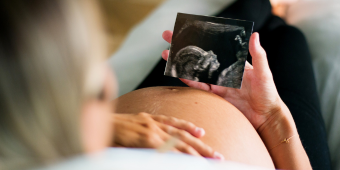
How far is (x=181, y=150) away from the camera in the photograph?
53 centimetres

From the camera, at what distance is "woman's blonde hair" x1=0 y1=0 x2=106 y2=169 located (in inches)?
11.0

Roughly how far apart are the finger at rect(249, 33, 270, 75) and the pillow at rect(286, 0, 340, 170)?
59 cm

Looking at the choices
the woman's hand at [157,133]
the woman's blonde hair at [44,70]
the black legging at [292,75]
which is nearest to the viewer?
the woman's blonde hair at [44,70]

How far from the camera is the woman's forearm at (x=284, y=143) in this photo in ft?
2.59

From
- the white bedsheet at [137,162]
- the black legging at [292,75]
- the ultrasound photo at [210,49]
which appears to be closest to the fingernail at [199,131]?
the white bedsheet at [137,162]

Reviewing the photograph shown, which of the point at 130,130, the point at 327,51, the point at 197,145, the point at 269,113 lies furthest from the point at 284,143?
the point at 327,51

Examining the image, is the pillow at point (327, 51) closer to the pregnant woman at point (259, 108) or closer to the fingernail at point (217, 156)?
the pregnant woman at point (259, 108)

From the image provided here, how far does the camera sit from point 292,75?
110 centimetres

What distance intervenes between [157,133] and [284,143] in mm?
523

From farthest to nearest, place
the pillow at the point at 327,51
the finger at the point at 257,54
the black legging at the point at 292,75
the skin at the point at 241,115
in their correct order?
the pillow at the point at 327,51 → the black legging at the point at 292,75 → the finger at the point at 257,54 → the skin at the point at 241,115

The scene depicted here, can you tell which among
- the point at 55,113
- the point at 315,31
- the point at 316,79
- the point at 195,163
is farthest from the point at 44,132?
the point at 315,31

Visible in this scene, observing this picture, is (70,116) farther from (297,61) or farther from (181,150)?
(297,61)

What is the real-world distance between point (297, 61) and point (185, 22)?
69cm

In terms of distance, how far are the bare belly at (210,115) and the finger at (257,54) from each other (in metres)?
0.17
